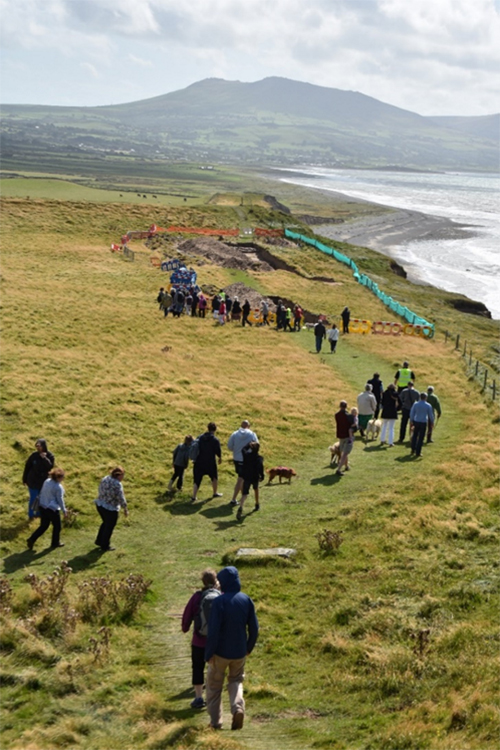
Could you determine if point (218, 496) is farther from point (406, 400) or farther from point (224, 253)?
point (224, 253)

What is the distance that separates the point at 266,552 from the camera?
14.1 meters

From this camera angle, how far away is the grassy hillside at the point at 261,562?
8.95 meters

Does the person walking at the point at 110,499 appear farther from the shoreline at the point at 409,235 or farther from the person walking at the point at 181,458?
the shoreline at the point at 409,235

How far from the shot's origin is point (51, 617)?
11.0 m

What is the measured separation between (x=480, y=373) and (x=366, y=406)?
14238 mm

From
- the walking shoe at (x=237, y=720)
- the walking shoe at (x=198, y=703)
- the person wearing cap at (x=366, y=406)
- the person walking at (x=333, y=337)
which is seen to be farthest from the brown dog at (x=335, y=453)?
the person walking at (x=333, y=337)

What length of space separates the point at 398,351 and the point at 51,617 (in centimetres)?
2860

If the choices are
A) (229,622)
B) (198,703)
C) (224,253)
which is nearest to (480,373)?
(198,703)

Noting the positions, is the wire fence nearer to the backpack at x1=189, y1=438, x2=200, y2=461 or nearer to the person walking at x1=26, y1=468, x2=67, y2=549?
the backpack at x1=189, y1=438, x2=200, y2=461

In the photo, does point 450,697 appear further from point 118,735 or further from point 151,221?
point 151,221

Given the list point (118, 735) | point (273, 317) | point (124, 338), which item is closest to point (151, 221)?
point (273, 317)

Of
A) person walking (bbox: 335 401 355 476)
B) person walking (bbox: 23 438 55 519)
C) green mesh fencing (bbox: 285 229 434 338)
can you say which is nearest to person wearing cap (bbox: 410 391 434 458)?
person walking (bbox: 335 401 355 476)

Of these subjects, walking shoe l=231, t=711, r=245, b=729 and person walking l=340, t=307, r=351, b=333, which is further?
person walking l=340, t=307, r=351, b=333

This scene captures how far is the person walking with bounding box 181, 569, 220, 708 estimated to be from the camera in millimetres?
9203
